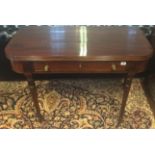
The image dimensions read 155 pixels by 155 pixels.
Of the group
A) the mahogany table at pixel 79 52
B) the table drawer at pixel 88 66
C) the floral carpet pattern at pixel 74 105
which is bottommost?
the floral carpet pattern at pixel 74 105

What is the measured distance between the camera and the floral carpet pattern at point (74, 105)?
1.63 m

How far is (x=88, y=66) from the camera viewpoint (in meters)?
1.25

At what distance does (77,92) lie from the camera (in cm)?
191

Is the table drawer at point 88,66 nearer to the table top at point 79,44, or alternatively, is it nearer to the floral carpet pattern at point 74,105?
the table top at point 79,44

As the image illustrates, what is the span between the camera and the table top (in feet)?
3.87

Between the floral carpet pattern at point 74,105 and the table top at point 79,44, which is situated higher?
the table top at point 79,44

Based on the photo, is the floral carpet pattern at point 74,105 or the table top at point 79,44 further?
the floral carpet pattern at point 74,105

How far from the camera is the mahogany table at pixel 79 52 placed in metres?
1.18

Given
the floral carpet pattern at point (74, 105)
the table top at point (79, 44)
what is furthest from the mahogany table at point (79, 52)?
the floral carpet pattern at point (74, 105)

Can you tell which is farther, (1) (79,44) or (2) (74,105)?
(2) (74,105)

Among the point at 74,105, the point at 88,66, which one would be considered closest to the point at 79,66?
the point at 88,66

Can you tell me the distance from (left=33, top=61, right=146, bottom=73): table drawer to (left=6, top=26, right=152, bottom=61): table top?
2.0 inches

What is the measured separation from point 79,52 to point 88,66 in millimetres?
105

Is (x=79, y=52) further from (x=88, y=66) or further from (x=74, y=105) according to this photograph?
(x=74, y=105)
